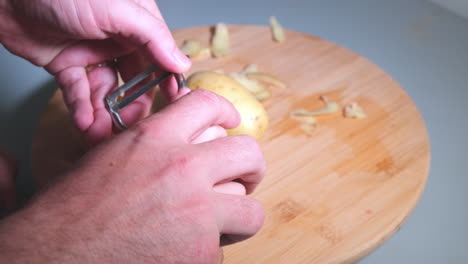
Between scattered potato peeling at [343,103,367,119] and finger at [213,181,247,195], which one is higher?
finger at [213,181,247,195]

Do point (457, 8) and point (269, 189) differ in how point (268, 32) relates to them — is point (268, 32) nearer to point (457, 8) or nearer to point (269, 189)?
point (269, 189)

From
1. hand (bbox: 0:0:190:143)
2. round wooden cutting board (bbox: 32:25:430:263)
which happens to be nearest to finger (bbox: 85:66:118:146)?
hand (bbox: 0:0:190:143)

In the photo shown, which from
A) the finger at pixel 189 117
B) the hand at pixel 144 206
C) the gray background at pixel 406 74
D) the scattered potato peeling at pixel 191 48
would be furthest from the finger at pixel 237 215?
the scattered potato peeling at pixel 191 48

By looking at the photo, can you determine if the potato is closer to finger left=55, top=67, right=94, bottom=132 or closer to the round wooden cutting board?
the round wooden cutting board

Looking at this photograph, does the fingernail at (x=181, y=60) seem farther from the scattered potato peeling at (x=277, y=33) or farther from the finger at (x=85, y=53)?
the scattered potato peeling at (x=277, y=33)

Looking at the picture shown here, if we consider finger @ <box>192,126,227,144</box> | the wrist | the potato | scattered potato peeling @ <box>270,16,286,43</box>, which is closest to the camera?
finger @ <box>192,126,227,144</box>

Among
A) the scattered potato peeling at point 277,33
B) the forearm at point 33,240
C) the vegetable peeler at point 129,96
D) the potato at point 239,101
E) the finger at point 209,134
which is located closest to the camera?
the forearm at point 33,240
